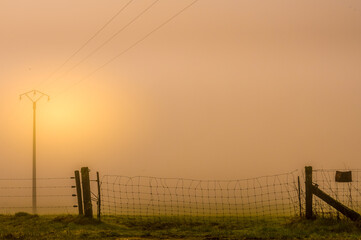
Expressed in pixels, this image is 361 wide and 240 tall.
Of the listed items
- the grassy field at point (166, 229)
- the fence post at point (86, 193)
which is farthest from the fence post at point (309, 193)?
the fence post at point (86, 193)

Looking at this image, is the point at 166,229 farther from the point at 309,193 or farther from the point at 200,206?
the point at 200,206

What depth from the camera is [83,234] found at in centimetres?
1238

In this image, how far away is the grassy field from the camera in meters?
11.9

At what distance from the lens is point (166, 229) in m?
13.5

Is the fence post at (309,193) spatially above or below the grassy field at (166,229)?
above

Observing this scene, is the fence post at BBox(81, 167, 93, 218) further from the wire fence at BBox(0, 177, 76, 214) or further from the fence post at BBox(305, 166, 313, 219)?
the fence post at BBox(305, 166, 313, 219)

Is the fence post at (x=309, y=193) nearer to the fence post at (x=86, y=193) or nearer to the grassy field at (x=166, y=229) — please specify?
the grassy field at (x=166, y=229)

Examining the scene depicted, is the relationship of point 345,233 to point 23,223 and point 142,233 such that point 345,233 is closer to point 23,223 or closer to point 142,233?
point 142,233

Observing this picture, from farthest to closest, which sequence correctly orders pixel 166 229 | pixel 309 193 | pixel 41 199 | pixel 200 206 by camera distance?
pixel 41 199 → pixel 200 206 → pixel 309 193 → pixel 166 229

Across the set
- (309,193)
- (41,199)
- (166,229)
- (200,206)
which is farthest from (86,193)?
(41,199)

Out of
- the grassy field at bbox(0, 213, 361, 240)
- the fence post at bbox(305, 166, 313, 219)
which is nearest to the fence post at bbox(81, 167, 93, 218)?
the grassy field at bbox(0, 213, 361, 240)

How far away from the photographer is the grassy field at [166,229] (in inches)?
470

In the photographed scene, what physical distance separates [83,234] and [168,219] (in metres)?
3.53

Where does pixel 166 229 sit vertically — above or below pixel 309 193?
below
